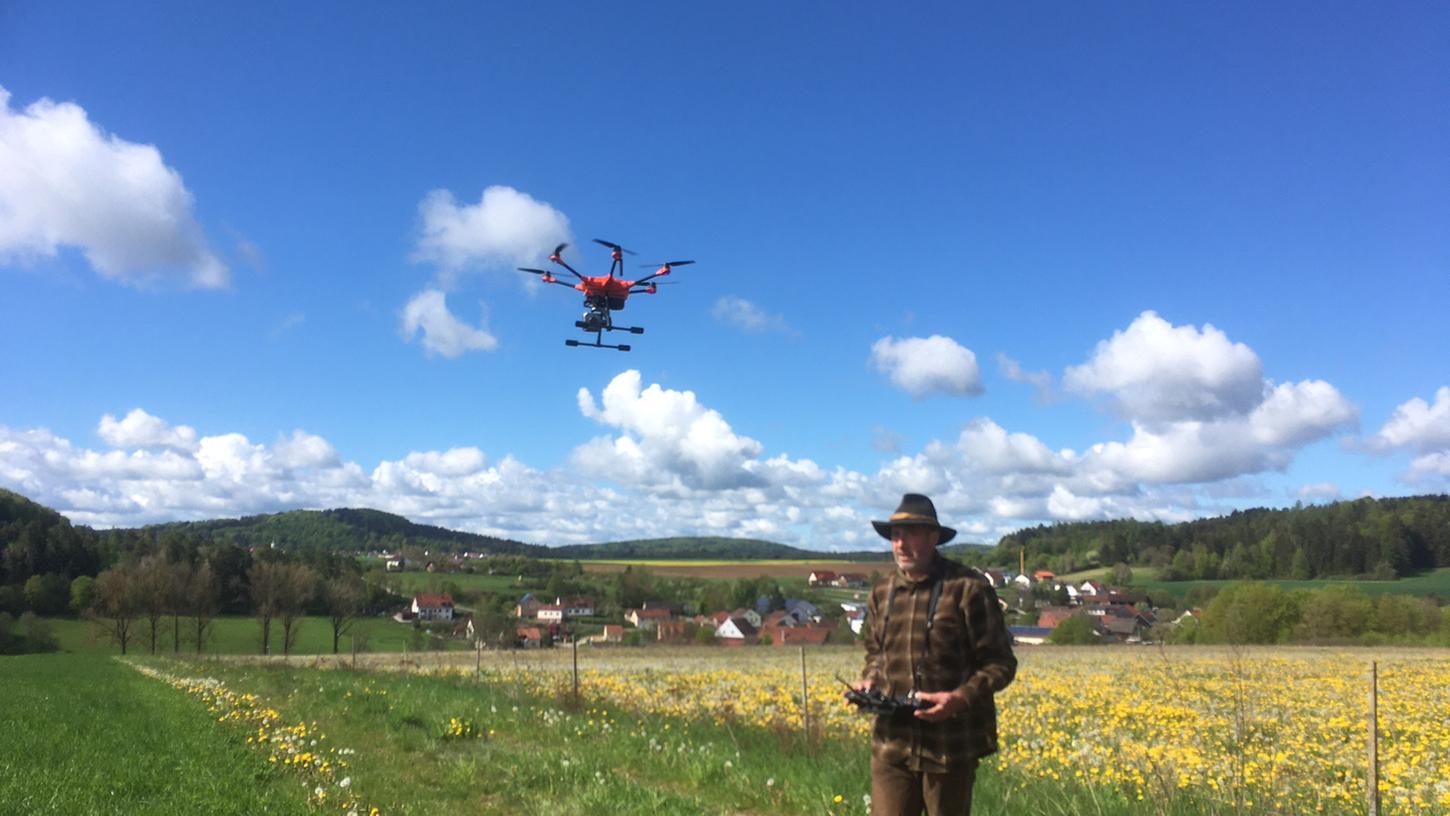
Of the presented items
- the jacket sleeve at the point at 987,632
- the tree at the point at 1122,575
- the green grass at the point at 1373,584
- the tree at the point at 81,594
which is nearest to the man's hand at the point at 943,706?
the jacket sleeve at the point at 987,632

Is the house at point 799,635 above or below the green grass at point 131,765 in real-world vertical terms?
below

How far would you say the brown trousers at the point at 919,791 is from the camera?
3.87 m

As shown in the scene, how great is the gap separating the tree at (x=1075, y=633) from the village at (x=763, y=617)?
0.97 ft

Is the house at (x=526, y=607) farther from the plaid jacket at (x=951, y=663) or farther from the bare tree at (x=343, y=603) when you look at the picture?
the plaid jacket at (x=951, y=663)

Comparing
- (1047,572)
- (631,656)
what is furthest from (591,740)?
(1047,572)

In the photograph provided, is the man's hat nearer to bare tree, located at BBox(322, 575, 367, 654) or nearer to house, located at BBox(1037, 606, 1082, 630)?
house, located at BBox(1037, 606, 1082, 630)

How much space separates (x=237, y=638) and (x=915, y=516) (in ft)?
→ 251

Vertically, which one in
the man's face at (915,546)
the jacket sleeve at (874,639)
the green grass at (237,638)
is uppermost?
the man's face at (915,546)

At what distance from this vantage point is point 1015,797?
20.1ft

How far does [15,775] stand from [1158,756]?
9762mm

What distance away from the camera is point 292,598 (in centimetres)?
6066

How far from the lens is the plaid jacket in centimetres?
382

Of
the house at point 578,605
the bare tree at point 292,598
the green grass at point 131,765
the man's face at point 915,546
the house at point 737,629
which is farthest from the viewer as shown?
the house at point 578,605

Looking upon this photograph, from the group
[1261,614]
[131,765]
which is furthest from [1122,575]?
[131,765]
